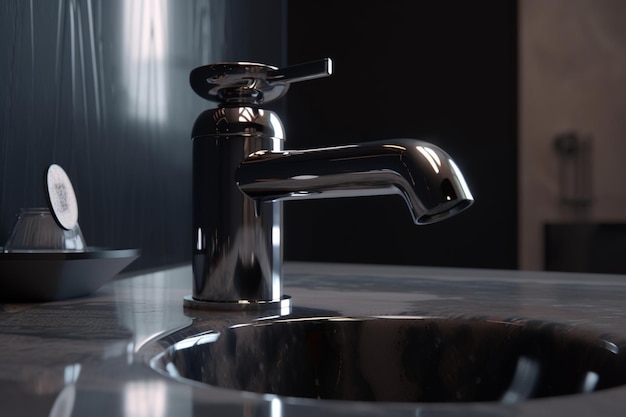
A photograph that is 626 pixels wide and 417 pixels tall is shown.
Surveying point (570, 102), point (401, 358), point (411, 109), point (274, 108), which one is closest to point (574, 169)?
point (570, 102)

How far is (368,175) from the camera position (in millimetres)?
521

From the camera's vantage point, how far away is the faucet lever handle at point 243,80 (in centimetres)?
61

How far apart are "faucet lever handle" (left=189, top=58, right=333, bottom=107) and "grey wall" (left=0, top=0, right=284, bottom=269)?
0.31 meters

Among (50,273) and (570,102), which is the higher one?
(570,102)

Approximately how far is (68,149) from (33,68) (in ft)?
0.39

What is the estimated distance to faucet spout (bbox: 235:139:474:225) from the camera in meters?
0.47

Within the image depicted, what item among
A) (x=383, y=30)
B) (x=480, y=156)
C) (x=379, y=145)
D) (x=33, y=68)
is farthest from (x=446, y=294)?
(x=383, y=30)

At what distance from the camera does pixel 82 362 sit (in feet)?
1.34

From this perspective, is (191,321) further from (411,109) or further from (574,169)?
(574,169)

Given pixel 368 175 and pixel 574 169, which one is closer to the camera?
pixel 368 175

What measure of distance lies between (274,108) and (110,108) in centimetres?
99

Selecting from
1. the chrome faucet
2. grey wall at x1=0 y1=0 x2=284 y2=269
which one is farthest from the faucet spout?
grey wall at x1=0 y1=0 x2=284 y2=269

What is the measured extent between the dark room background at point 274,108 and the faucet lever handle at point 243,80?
1.00 feet

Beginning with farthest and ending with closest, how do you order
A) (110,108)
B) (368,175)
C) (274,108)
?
(274,108) → (110,108) → (368,175)
